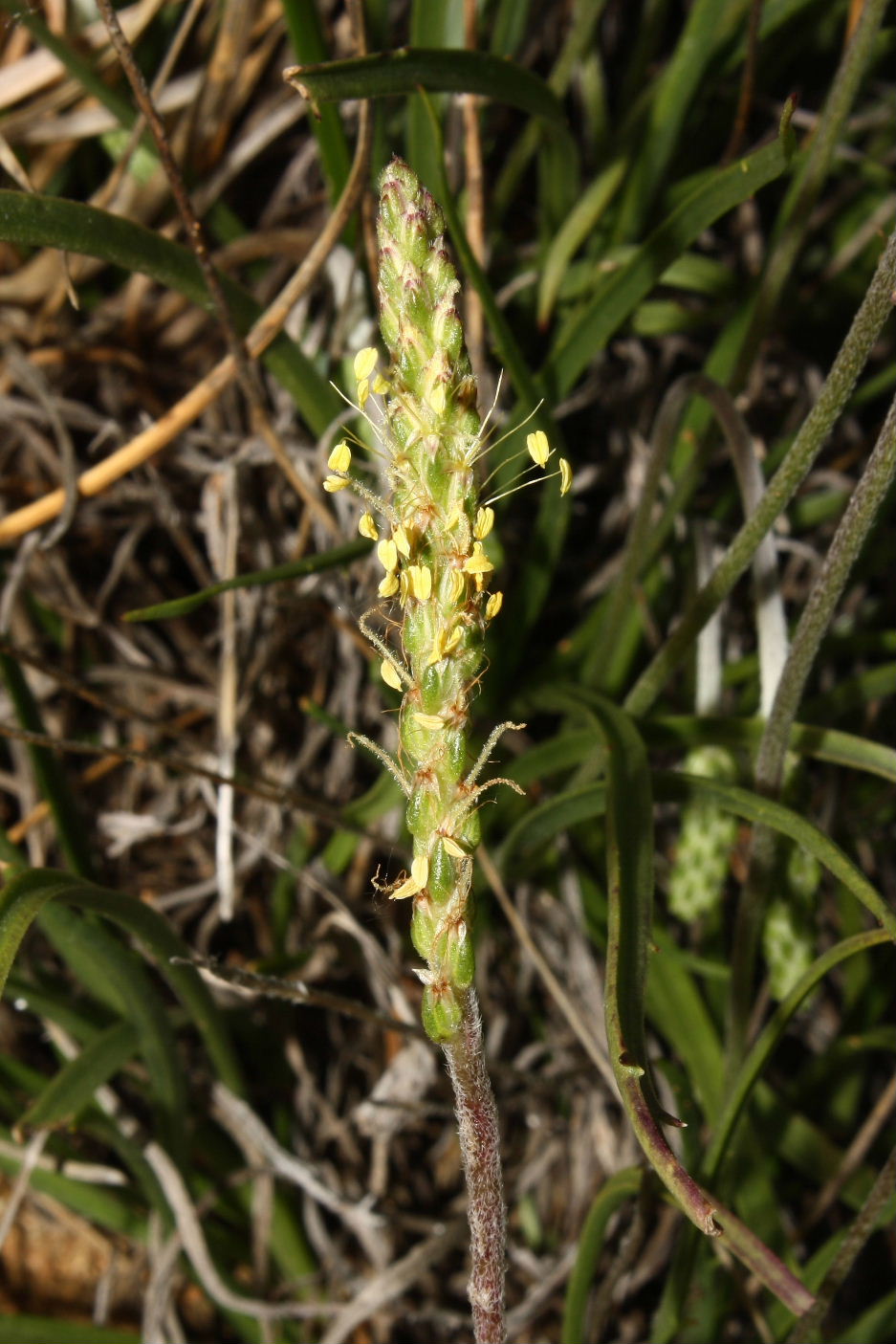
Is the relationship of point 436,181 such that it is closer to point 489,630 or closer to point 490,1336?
point 489,630

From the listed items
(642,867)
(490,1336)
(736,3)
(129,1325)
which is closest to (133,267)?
(642,867)

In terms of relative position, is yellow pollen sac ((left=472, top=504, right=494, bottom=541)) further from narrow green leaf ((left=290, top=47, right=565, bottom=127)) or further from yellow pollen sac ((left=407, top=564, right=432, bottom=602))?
narrow green leaf ((left=290, top=47, right=565, bottom=127))

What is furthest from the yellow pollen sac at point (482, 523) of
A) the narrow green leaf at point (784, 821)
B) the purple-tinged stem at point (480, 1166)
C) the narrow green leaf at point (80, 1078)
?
the narrow green leaf at point (80, 1078)

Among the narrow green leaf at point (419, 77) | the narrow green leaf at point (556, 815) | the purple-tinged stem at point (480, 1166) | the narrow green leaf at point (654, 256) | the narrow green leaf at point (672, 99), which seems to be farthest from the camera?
the narrow green leaf at point (672, 99)

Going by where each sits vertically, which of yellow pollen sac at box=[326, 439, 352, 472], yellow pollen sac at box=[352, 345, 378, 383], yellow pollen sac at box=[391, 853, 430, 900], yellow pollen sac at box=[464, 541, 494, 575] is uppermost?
yellow pollen sac at box=[352, 345, 378, 383]

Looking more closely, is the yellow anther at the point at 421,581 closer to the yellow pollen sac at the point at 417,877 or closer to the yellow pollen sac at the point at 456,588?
the yellow pollen sac at the point at 456,588

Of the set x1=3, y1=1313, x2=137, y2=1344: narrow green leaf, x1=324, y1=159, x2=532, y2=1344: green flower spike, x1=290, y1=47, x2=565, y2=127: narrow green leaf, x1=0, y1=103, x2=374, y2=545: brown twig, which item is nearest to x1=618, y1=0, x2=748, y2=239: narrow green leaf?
x1=290, y1=47, x2=565, y2=127: narrow green leaf
